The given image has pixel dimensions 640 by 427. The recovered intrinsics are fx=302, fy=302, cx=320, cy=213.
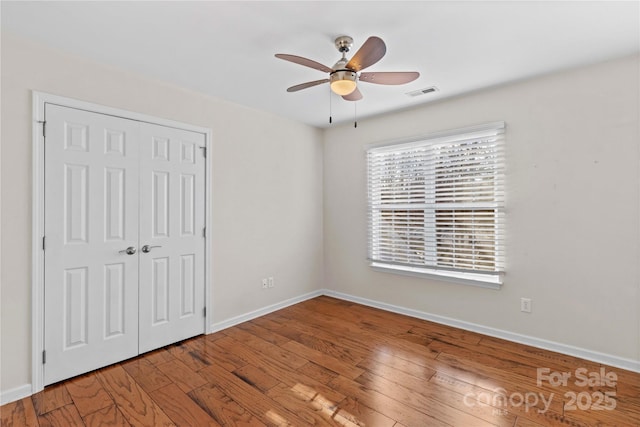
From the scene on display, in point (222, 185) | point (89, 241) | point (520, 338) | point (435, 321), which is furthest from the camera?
point (435, 321)

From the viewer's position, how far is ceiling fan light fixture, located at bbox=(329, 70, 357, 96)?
6.86ft

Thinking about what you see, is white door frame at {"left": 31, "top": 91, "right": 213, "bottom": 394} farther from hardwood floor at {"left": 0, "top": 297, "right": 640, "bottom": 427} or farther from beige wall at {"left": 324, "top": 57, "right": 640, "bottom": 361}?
beige wall at {"left": 324, "top": 57, "right": 640, "bottom": 361}

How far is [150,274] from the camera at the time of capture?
2.82m

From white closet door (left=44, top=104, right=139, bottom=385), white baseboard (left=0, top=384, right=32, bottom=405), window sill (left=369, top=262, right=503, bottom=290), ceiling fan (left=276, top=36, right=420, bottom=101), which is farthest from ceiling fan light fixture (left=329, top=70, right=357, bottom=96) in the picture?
white baseboard (left=0, top=384, right=32, bottom=405)

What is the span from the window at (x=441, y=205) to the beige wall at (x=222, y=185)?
3.35ft

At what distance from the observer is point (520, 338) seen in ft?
9.68

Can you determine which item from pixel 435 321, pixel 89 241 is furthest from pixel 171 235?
pixel 435 321

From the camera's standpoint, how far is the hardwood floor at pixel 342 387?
6.32 ft

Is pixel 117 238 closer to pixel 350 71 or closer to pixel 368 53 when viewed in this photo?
pixel 350 71

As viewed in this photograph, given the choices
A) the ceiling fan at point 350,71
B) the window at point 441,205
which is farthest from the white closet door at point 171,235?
the window at point 441,205

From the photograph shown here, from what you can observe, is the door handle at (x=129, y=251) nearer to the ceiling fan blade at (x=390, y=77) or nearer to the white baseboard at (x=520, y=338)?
the ceiling fan blade at (x=390, y=77)

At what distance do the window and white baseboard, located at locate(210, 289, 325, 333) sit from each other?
3.53 feet

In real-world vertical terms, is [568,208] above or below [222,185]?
below

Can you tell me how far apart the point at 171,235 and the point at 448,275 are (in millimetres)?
2980
